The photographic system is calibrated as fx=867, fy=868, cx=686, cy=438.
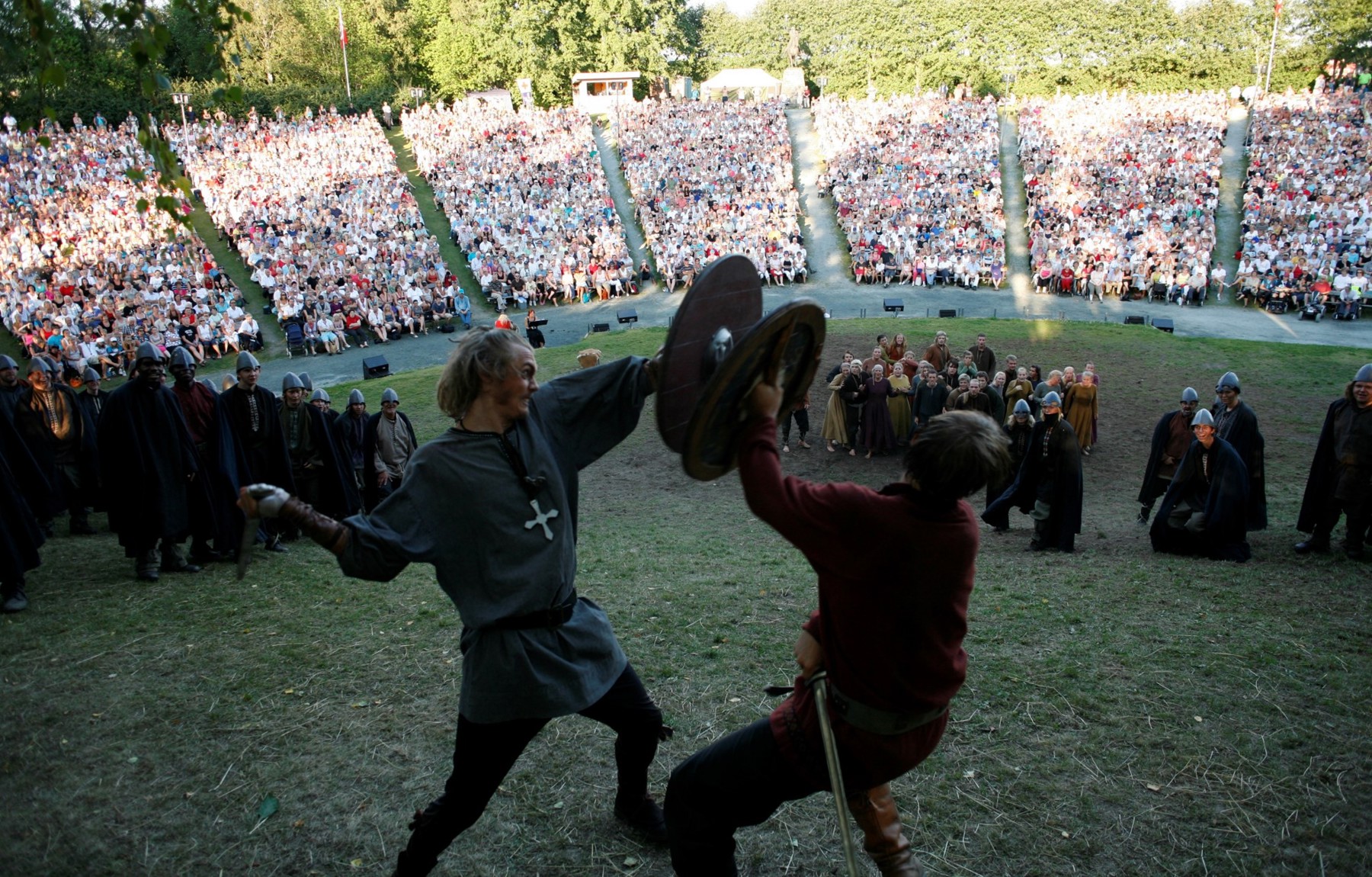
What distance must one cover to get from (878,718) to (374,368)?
1840 cm

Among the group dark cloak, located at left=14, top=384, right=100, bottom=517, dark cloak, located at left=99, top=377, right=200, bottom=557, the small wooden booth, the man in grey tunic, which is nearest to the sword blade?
the man in grey tunic

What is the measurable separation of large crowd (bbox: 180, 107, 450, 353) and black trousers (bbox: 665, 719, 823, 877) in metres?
22.0

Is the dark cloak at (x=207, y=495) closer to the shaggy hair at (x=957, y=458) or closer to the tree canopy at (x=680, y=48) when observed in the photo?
the shaggy hair at (x=957, y=458)

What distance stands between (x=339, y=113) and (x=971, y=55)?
4423 cm

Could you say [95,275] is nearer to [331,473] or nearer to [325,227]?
[325,227]

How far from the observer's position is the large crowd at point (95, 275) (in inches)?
808

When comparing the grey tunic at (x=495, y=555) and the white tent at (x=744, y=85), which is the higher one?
the white tent at (x=744, y=85)

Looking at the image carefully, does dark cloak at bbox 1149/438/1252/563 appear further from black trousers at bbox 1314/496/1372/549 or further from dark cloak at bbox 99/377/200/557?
dark cloak at bbox 99/377/200/557

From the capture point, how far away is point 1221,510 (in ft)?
25.9

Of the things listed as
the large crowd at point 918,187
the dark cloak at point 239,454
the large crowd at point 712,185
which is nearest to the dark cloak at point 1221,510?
the dark cloak at point 239,454

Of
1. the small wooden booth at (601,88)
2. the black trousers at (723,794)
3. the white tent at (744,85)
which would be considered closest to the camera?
the black trousers at (723,794)

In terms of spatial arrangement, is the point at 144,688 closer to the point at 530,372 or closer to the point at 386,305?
the point at 530,372

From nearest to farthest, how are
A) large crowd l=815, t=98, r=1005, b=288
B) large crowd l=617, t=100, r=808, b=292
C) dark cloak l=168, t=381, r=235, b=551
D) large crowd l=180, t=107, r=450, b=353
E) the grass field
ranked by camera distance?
1. the grass field
2. dark cloak l=168, t=381, r=235, b=551
3. large crowd l=180, t=107, r=450, b=353
4. large crowd l=815, t=98, r=1005, b=288
5. large crowd l=617, t=100, r=808, b=292

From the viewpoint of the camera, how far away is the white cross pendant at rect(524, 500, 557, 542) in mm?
3062
